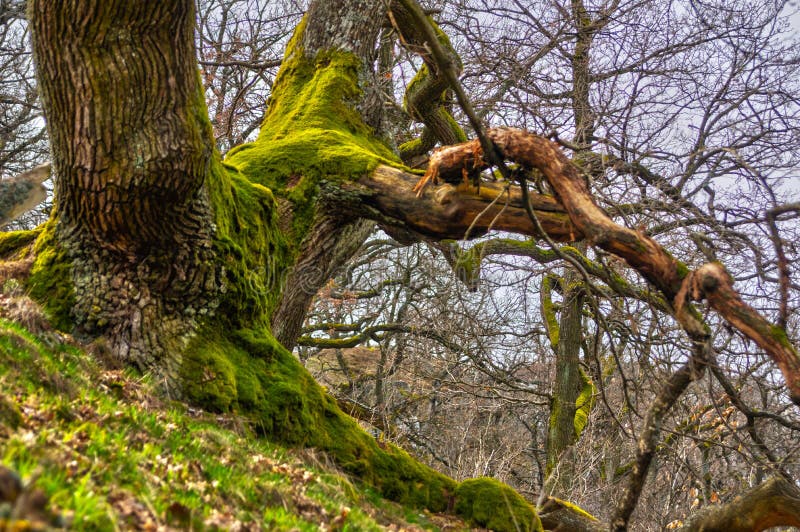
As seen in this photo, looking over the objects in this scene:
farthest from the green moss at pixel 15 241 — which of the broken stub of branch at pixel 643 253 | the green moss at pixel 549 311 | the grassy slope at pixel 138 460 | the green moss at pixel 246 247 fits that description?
the green moss at pixel 549 311

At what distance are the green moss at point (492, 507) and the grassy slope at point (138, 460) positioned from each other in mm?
826

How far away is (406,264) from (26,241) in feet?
26.9

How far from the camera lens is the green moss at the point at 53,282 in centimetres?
424

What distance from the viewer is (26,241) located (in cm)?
486

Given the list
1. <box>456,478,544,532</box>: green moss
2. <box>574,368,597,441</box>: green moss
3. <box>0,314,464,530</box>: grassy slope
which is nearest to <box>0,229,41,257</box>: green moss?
<box>0,314,464,530</box>: grassy slope

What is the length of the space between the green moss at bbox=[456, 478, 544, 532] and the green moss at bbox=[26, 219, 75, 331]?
3423mm

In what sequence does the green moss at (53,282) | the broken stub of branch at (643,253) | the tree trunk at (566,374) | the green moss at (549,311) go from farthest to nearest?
the green moss at (549,311)
the tree trunk at (566,374)
the green moss at (53,282)
the broken stub of branch at (643,253)

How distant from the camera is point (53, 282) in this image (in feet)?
14.2

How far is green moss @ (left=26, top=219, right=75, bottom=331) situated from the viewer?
424cm

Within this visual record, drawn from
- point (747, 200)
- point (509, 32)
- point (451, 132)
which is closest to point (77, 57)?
point (451, 132)

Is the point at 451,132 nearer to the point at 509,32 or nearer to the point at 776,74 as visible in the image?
the point at 509,32

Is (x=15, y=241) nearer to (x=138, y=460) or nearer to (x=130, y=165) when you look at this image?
(x=130, y=165)

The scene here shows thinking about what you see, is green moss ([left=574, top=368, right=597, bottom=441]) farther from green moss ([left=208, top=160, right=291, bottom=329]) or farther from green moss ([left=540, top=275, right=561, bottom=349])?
green moss ([left=208, top=160, right=291, bottom=329])

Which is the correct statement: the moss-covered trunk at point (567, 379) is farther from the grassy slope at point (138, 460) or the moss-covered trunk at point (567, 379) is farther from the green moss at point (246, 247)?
the grassy slope at point (138, 460)
